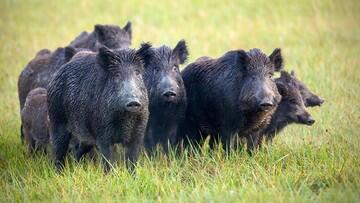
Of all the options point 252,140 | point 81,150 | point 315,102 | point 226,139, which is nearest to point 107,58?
point 81,150

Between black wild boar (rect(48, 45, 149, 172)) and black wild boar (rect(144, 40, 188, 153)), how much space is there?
0.82 m

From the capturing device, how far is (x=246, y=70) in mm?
8805

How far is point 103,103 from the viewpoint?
8.18 m

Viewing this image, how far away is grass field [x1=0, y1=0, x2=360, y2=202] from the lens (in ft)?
24.2

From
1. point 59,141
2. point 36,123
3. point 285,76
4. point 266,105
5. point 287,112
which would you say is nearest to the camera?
point 266,105

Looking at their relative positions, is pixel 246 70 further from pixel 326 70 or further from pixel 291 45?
pixel 291 45

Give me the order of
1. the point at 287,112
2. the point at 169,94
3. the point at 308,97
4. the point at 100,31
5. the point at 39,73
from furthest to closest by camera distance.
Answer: the point at 100,31, the point at 39,73, the point at 308,97, the point at 287,112, the point at 169,94

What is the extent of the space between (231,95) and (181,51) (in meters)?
1.06

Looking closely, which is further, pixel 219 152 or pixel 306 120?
pixel 306 120

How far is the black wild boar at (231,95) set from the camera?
862 cm

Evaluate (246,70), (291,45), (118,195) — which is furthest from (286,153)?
(291,45)

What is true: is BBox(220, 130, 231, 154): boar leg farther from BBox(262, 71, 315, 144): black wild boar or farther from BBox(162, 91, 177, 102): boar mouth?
BBox(162, 91, 177, 102): boar mouth

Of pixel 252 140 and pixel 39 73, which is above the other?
pixel 39 73

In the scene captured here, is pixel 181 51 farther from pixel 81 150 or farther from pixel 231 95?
pixel 81 150
